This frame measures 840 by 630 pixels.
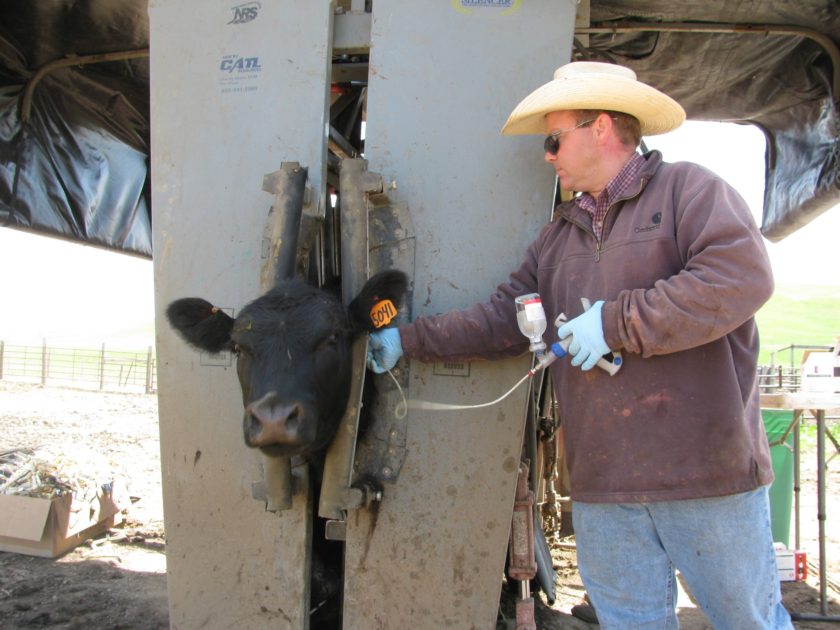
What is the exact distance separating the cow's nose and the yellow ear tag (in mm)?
569

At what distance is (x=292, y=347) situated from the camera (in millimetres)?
2656

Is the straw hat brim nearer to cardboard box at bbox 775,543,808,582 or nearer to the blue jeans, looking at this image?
the blue jeans

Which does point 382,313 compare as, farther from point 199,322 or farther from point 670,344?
point 670,344

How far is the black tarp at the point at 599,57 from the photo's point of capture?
15.6 feet

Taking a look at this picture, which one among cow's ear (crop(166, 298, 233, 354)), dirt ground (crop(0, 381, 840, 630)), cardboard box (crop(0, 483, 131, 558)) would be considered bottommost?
dirt ground (crop(0, 381, 840, 630))

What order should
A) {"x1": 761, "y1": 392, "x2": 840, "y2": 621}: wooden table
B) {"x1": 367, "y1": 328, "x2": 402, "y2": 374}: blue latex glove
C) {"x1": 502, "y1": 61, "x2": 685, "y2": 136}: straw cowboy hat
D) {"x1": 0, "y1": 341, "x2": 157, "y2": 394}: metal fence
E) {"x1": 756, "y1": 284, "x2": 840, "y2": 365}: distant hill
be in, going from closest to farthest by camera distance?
1. {"x1": 502, "y1": 61, "x2": 685, "y2": 136}: straw cowboy hat
2. {"x1": 367, "y1": 328, "x2": 402, "y2": 374}: blue latex glove
3. {"x1": 761, "y1": 392, "x2": 840, "y2": 621}: wooden table
4. {"x1": 0, "y1": 341, "x2": 157, "y2": 394}: metal fence
5. {"x1": 756, "y1": 284, "x2": 840, "y2": 365}: distant hill

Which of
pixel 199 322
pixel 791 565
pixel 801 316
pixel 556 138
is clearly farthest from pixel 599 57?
pixel 801 316

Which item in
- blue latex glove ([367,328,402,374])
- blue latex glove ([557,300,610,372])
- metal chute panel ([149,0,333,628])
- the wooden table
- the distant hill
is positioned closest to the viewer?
→ blue latex glove ([557,300,610,372])

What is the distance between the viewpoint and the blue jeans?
6.95ft

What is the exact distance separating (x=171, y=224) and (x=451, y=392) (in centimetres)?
165

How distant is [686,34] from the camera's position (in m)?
5.08

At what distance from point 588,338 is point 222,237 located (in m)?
1.96

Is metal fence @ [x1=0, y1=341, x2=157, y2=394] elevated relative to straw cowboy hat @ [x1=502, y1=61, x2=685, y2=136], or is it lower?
lower

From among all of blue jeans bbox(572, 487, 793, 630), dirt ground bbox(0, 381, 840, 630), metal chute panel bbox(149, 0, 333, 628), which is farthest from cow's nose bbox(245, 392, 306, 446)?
dirt ground bbox(0, 381, 840, 630)
